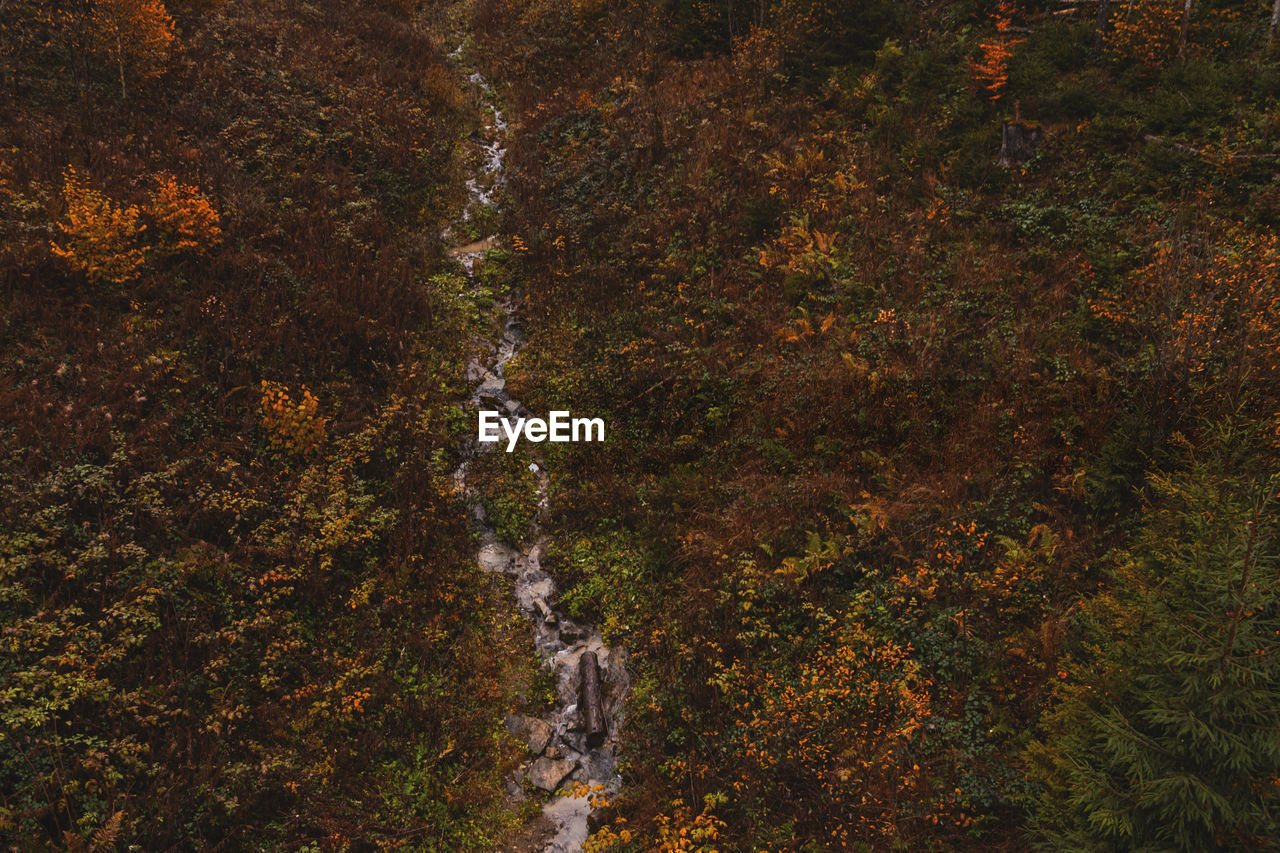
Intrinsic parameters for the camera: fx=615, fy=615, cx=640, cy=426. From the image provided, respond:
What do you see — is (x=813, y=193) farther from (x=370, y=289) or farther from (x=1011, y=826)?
(x=1011, y=826)

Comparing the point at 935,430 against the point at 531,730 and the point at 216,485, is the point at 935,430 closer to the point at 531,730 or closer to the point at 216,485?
the point at 531,730

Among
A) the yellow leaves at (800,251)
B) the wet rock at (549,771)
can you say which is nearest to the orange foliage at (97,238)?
the wet rock at (549,771)

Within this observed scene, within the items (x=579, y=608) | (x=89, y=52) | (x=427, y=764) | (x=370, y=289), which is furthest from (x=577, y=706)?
(x=89, y=52)

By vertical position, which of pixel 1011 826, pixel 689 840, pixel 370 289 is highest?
pixel 370 289

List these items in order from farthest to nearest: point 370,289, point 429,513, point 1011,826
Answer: point 370,289 → point 429,513 → point 1011,826

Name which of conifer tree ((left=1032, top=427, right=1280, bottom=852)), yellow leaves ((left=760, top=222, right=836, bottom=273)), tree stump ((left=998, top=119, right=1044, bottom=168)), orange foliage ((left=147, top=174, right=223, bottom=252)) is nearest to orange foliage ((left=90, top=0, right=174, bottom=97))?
orange foliage ((left=147, top=174, right=223, bottom=252))

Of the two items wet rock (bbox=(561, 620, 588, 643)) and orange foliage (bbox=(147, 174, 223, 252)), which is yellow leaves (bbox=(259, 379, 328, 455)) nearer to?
orange foliage (bbox=(147, 174, 223, 252))

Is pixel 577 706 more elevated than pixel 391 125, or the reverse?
pixel 391 125
